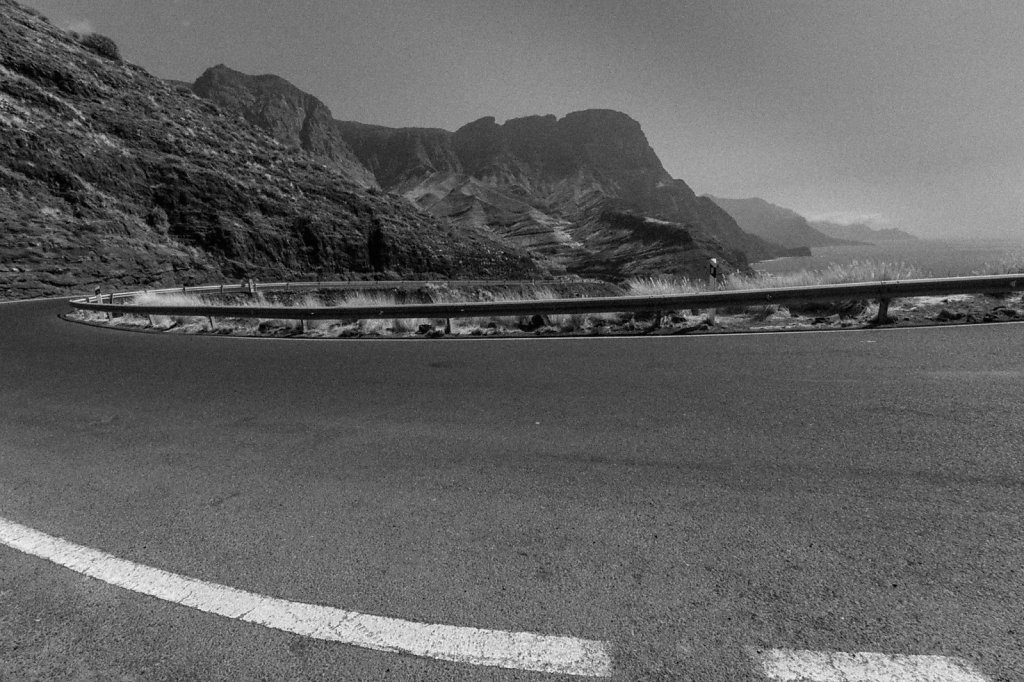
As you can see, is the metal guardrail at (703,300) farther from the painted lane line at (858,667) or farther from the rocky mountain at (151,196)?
the rocky mountain at (151,196)

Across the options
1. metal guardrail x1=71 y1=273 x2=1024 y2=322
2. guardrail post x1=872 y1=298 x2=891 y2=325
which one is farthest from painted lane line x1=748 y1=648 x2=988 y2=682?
guardrail post x1=872 y1=298 x2=891 y2=325

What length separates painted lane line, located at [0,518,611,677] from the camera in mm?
1669

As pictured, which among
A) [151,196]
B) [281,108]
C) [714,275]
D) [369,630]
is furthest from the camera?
[281,108]

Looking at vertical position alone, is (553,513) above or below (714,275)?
below

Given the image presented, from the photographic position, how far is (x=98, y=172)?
3694cm

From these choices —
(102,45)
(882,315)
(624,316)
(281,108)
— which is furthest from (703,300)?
(281,108)

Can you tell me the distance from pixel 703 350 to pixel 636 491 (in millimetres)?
4314

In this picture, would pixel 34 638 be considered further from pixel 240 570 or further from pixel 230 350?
pixel 230 350

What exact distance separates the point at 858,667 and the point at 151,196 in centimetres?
5063

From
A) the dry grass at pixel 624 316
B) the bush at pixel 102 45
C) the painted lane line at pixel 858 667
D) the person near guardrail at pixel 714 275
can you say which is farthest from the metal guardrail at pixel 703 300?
the bush at pixel 102 45

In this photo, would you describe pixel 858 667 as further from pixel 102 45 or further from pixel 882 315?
pixel 102 45

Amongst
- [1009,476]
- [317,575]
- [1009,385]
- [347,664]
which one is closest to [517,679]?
[347,664]

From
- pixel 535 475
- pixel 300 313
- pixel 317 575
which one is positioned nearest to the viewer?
pixel 317 575

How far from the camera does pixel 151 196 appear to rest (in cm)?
3953
